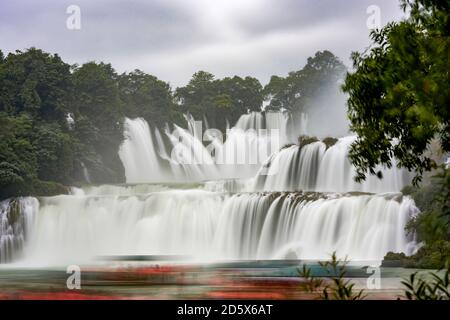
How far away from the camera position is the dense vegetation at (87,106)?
143 feet

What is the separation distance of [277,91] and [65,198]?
34.2m

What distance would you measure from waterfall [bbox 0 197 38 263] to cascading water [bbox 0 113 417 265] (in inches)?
2.5

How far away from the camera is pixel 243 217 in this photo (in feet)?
109

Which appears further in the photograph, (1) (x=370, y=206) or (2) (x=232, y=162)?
(2) (x=232, y=162)

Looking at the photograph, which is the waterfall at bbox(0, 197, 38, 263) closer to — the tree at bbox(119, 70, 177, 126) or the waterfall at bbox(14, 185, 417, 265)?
the waterfall at bbox(14, 185, 417, 265)

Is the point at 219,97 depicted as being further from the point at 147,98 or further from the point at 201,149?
the point at 147,98

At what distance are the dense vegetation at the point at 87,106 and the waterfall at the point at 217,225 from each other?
3.69 m

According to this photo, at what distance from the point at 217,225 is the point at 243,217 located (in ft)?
5.41

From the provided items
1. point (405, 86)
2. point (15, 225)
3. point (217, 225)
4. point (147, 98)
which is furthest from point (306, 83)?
point (405, 86)

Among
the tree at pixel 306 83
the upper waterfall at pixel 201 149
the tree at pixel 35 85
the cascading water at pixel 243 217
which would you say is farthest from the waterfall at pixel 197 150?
the cascading water at pixel 243 217

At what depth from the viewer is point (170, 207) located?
36219mm

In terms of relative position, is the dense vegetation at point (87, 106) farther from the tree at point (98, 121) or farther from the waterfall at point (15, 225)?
the waterfall at point (15, 225)

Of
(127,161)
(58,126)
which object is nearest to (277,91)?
(127,161)
